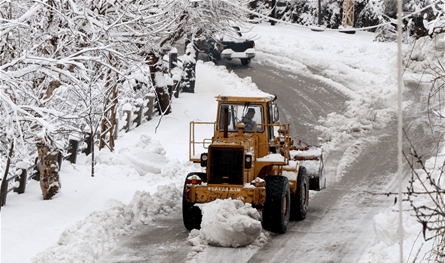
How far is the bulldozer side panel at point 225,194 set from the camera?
831cm

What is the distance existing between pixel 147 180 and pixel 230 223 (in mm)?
4618

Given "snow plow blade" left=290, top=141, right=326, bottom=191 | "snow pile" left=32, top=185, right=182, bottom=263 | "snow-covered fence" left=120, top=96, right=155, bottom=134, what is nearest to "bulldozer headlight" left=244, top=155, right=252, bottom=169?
"snow pile" left=32, top=185, right=182, bottom=263

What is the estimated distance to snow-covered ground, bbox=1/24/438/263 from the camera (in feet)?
24.9

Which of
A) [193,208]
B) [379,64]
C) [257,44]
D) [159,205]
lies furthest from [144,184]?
[257,44]

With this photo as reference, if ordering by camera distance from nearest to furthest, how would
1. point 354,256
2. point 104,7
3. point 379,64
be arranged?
→ point 354,256 → point 104,7 → point 379,64

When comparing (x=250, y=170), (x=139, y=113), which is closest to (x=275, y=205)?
(x=250, y=170)

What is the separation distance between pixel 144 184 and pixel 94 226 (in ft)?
10.8

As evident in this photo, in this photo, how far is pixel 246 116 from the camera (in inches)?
374

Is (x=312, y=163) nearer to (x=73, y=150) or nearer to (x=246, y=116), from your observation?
(x=246, y=116)

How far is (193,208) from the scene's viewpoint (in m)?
8.76

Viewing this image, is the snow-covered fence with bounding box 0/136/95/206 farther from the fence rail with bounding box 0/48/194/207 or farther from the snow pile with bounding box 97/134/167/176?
the snow pile with bounding box 97/134/167/176

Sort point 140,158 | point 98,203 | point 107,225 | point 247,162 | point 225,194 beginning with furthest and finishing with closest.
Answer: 1. point 140,158
2. point 98,203
3. point 107,225
4. point 247,162
5. point 225,194

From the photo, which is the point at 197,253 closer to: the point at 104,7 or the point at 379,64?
the point at 104,7

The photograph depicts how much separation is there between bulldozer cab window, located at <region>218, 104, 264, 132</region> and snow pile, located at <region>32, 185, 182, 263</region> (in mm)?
1875
